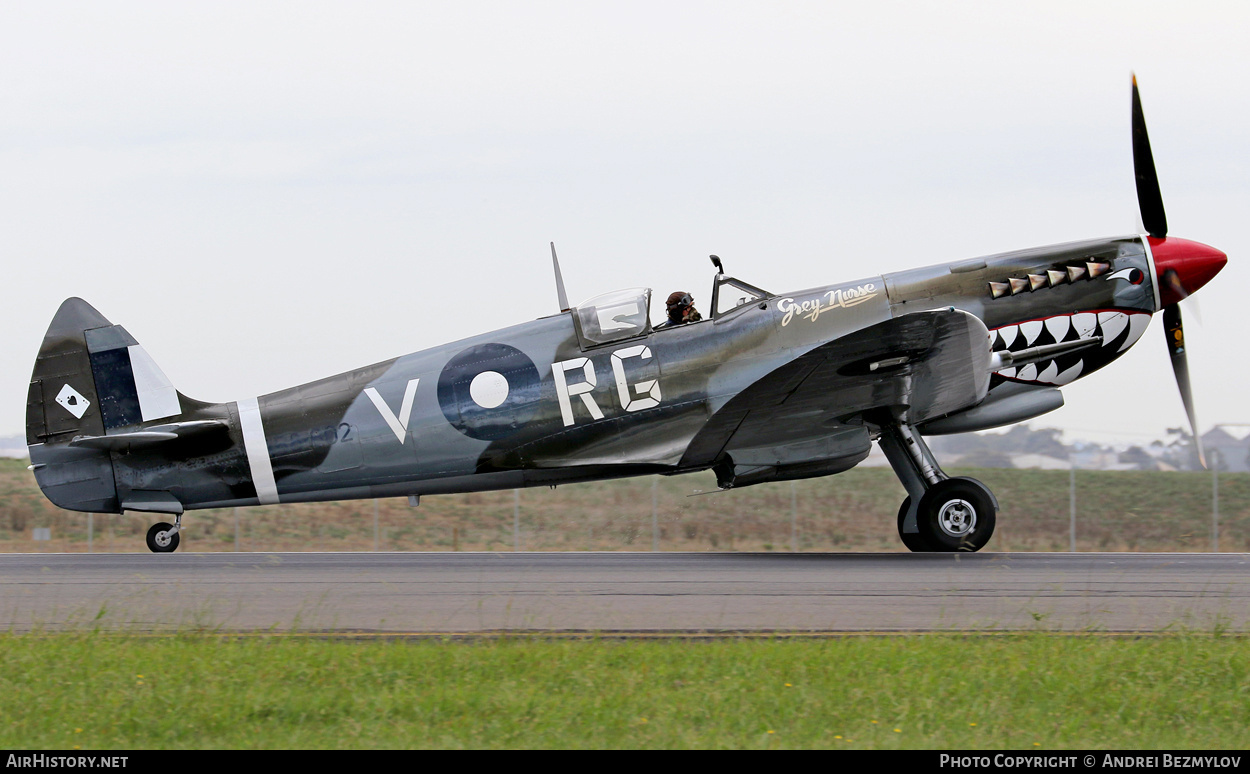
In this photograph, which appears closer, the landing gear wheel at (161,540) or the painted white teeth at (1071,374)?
the painted white teeth at (1071,374)

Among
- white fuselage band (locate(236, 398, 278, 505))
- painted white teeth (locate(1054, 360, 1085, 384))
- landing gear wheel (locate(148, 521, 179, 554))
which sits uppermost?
painted white teeth (locate(1054, 360, 1085, 384))

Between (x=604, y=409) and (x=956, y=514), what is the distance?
3.95 m

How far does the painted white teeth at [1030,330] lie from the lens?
502 inches

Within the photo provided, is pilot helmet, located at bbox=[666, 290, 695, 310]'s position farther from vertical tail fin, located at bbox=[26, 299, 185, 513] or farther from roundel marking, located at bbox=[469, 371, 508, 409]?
vertical tail fin, located at bbox=[26, 299, 185, 513]

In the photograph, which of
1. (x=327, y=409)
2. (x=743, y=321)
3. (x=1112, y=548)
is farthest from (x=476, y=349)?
(x=1112, y=548)

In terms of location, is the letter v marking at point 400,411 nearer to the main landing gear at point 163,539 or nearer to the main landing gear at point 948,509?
the main landing gear at point 163,539

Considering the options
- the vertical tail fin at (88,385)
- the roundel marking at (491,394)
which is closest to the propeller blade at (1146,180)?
the roundel marking at (491,394)

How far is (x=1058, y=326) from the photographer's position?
12797 mm

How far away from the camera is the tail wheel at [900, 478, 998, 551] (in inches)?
485

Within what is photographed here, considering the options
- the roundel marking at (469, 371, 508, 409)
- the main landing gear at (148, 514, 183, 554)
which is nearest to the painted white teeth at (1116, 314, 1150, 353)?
the roundel marking at (469, 371, 508, 409)

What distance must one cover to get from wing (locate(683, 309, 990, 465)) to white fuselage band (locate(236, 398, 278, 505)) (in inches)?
180

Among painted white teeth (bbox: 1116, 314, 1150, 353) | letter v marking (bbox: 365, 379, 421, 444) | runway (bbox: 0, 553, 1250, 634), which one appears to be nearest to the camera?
runway (bbox: 0, 553, 1250, 634)

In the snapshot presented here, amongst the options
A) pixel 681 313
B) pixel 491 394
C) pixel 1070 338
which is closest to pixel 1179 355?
pixel 1070 338

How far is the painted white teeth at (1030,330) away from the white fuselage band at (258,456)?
843cm
